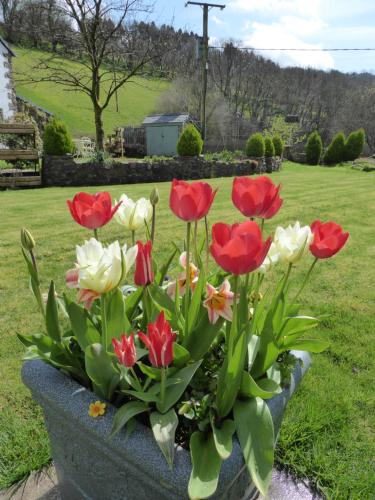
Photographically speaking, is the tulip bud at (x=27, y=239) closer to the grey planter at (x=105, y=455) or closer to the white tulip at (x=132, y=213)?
the white tulip at (x=132, y=213)

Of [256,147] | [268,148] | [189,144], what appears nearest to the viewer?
[189,144]

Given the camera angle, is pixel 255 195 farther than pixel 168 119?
No

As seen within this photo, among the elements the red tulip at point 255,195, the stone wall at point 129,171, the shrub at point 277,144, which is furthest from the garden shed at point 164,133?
the red tulip at point 255,195

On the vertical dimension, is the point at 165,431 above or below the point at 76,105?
below

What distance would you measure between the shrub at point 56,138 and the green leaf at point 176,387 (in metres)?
10.9

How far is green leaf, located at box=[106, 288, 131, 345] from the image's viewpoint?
1.19 m

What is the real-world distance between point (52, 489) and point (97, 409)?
775mm

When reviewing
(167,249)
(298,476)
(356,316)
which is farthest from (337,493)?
(167,249)

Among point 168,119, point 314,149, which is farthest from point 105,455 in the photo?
point 168,119

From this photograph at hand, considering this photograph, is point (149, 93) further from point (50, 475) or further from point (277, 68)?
point (50, 475)

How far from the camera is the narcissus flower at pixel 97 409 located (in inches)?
41.6

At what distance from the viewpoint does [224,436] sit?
3.33ft

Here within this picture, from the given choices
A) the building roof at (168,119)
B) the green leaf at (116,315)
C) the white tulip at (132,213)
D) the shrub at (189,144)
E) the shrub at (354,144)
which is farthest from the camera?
the building roof at (168,119)

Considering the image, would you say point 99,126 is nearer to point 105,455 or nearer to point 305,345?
point 305,345
